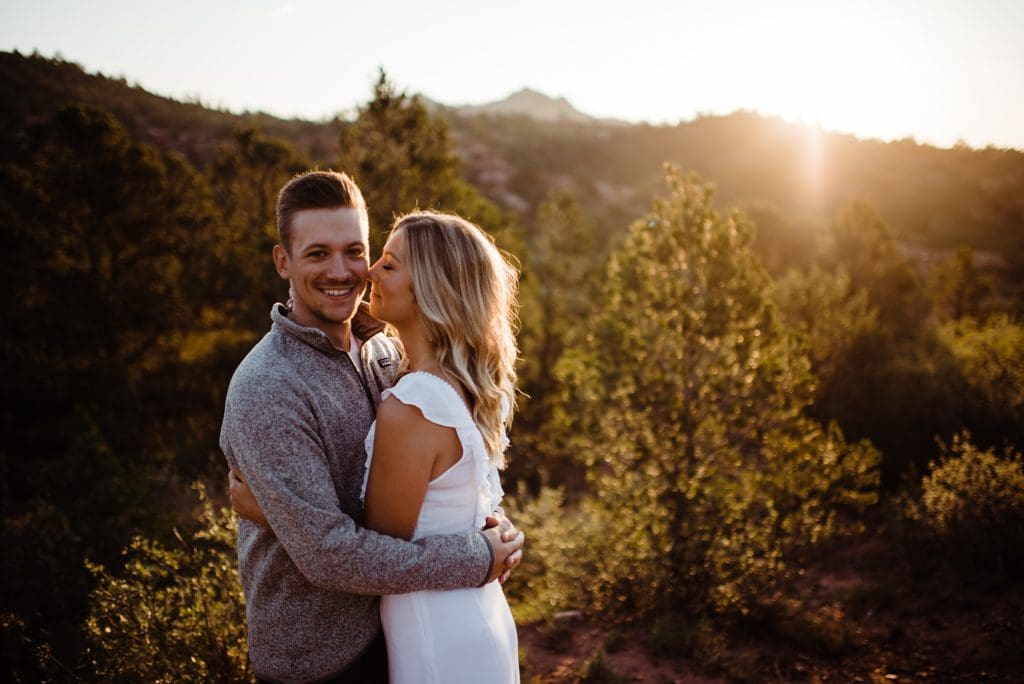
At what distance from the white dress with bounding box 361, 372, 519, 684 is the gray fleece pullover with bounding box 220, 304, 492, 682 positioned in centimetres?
9

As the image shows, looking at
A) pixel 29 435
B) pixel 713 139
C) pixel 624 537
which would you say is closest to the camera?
pixel 624 537

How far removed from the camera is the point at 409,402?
6.80 feet

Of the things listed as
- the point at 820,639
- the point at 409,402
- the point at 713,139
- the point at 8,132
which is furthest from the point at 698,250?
the point at 713,139

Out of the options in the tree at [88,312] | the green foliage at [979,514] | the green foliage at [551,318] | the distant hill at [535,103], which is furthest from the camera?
the distant hill at [535,103]

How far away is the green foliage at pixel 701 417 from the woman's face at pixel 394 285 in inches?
171

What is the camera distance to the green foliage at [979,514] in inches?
277

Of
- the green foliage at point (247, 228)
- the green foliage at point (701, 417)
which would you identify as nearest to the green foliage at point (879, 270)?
the green foliage at point (701, 417)

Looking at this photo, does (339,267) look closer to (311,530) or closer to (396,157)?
(311,530)

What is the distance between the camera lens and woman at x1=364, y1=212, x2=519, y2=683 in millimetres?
2070

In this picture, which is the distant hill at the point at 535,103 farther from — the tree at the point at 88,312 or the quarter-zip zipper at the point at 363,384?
the quarter-zip zipper at the point at 363,384

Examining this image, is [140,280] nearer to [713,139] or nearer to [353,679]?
[353,679]

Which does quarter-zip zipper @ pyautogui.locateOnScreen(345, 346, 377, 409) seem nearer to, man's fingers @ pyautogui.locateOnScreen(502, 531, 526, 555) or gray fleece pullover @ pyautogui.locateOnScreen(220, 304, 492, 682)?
gray fleece pullover @ pyautogui.locateOnScreen(220, 304, 492, 682)

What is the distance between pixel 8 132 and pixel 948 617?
19002 millimetres

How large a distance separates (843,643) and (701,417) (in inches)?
110
